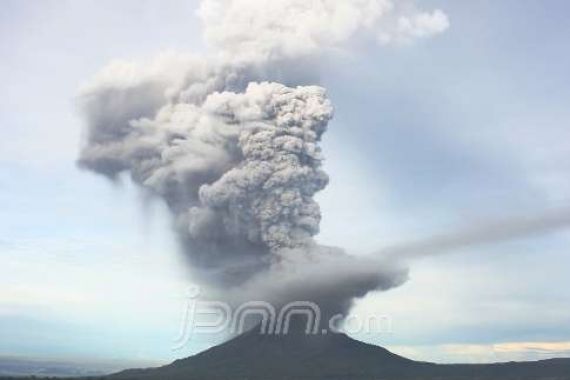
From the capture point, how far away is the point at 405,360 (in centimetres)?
19662

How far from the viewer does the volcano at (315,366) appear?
175m

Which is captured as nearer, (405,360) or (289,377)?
(289,377)

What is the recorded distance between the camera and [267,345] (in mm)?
188625

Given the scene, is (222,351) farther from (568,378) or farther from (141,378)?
(568,378)

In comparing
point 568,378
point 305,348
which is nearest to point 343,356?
point 305,348

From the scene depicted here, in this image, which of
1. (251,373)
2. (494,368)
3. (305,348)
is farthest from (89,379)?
(494,368)

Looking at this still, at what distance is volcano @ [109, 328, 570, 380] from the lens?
574ft

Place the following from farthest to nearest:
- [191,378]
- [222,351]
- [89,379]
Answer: [222,351]
[89,379]
[191,378]

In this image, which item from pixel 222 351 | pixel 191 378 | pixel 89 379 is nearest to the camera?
pixel 191 378

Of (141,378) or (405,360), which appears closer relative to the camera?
(141,378)

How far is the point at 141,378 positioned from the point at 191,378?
1454 cm

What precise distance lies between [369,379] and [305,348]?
2412 cm

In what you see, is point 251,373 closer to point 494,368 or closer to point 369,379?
point 369,379

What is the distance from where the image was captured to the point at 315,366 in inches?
7126
